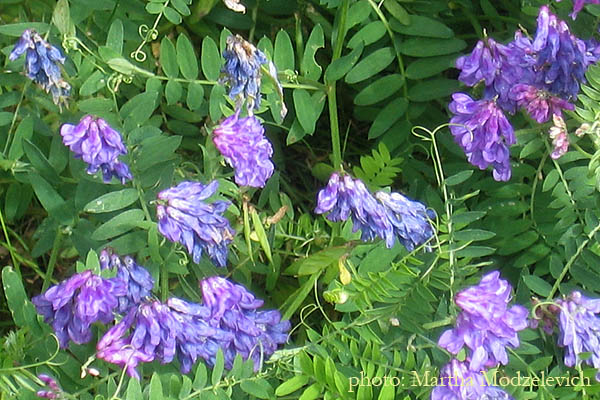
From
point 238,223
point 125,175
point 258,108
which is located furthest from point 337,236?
point 125,175

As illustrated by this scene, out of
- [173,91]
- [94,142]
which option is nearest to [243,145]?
[94,142]

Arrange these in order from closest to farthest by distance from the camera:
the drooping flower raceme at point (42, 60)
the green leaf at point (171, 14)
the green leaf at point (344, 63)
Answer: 1. the drooping flower raceme at point (42, 60)
2. the green leaf at point (171, 14)
3. the green leaf at point (344, 63)

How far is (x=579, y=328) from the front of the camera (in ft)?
5.62

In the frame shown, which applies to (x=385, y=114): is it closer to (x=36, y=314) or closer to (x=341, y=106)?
(x=341, y=106)

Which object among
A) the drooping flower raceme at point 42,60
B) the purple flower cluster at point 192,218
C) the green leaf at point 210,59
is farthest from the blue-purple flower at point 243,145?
the drooping flower raceme at point 42,60

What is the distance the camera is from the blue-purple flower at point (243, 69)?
1.77 metres

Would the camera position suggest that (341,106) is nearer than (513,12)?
No

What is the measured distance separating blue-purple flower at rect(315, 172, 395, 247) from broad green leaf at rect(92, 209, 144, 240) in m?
0.36

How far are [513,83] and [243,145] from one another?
2.02ft

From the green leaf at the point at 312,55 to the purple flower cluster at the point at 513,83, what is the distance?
1.12 ft

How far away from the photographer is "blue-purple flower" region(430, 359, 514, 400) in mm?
1608

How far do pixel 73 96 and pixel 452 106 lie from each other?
0.86 m

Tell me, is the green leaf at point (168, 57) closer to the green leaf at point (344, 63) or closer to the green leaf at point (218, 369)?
the green leaf at point (344, 63)

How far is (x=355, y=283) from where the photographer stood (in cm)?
179
